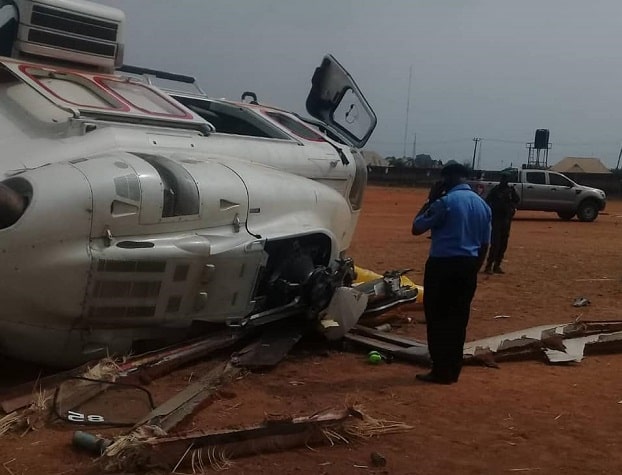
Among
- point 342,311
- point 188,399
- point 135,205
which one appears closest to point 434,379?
point 342,311

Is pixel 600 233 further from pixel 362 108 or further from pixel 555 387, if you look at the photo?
pixel 555 387

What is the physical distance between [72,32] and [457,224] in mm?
3737

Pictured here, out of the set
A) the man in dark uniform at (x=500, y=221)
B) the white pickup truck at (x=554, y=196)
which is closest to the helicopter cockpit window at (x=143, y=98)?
the man in dark uniform at (x=500, y=221)

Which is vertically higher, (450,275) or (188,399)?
(450,275)

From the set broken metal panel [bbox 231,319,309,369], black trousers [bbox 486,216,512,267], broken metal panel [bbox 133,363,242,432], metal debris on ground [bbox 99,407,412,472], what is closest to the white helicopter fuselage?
broken metal panel [bbox 231,319,309,369]

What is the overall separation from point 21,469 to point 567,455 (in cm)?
292

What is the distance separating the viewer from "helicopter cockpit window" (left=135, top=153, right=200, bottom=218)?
18.2 feet

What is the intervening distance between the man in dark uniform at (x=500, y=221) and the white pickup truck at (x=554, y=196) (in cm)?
1473

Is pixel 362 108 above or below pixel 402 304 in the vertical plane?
above

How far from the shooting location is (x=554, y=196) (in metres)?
28.7

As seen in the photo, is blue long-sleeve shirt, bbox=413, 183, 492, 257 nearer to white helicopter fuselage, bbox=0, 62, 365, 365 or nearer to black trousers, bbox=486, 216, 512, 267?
white helicopter fuselage, bbox=0, 62, 365, 365

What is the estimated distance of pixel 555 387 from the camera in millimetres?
6297

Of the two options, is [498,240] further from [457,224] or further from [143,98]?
[143,98]

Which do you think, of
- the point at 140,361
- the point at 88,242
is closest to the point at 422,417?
the point at 140,361
